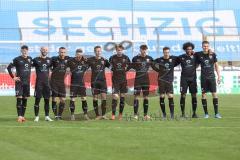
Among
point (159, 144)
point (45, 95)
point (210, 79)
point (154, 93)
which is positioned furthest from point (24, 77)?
point (159, 144)

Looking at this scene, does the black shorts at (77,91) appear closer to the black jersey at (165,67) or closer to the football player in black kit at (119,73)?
the football player in black kit at (119,73)

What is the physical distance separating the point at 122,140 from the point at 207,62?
632 centimetres

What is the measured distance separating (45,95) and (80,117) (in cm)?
157

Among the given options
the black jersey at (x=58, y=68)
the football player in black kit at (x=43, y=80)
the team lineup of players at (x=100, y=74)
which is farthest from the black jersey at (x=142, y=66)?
the football player in black kit at (x=43, y=80)

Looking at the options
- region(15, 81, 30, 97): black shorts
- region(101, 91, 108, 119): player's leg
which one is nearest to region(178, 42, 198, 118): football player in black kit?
region(101, 91, 108, 119): player's leg

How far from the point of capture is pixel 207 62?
17500 mm

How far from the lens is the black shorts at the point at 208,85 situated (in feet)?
57.4

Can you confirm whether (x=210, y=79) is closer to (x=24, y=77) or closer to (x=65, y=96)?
(x=65, y=96)

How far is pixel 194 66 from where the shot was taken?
1747 centimetres

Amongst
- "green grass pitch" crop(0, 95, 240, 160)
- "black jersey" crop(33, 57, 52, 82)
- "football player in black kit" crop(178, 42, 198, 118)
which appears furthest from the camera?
"football player in black kit" crop(178, 42, 198, 118)

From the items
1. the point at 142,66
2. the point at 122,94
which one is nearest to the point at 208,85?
the point at 142,66

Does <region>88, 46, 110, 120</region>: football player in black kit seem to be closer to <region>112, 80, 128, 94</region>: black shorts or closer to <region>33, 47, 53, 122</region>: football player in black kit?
<region>112, 80, 128, 94</region>: black shorts

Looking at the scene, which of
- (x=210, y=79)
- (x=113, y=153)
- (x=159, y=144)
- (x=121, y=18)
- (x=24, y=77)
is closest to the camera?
(x=113, y=153)

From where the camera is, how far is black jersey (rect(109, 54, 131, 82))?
17.1 meters
